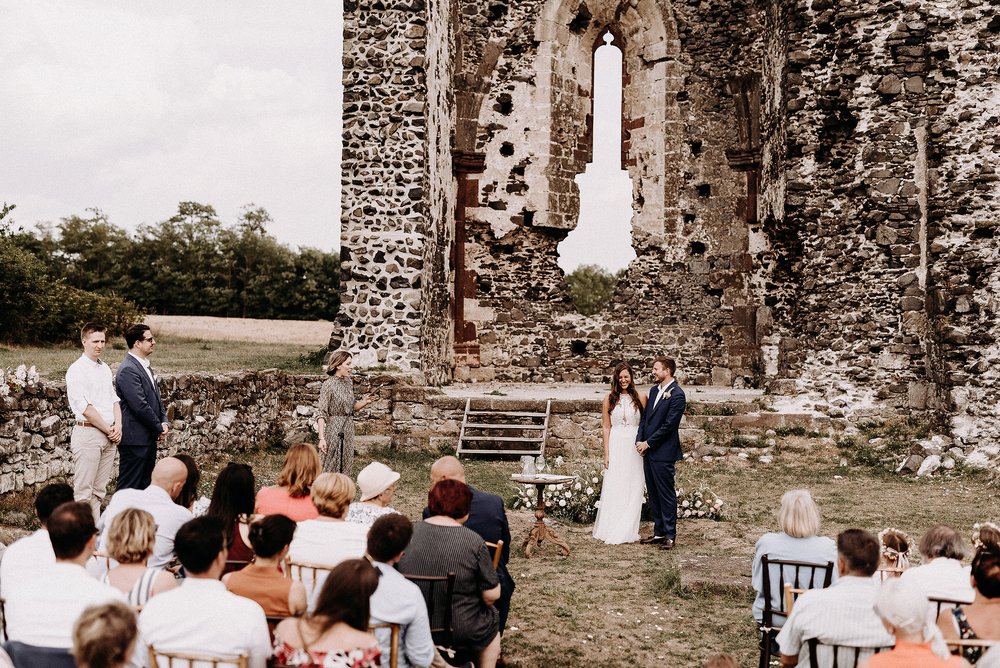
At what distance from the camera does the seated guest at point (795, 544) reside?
466 cm

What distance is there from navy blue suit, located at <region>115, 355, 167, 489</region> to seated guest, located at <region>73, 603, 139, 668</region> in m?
4.79

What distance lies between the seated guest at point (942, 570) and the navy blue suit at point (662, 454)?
12.5 ft

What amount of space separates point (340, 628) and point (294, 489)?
7.43 ft

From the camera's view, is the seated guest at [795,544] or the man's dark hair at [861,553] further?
the seated guest at [795,544]

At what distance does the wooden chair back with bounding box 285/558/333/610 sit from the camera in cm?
416

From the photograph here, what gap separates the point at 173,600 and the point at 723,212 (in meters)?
16.2

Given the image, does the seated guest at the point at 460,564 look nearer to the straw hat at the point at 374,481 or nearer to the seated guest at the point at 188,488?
the straw hat at the point at 374,481

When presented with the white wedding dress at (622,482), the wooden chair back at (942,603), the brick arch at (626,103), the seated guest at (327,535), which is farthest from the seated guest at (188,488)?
the brick arch at (626,103)

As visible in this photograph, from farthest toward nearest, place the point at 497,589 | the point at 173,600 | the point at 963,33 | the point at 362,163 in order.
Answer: the point at 362,163, the point at 963,33, the point at 497,589, the point at 173,600

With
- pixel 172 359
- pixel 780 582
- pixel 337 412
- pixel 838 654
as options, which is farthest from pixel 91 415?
pixel 172 359

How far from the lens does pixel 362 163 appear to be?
48.1ft

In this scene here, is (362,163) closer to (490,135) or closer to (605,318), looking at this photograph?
(490,135)

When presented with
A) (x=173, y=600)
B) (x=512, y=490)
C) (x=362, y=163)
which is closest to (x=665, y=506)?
(x=512, y=490)

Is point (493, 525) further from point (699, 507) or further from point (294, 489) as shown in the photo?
point (699, 507)
